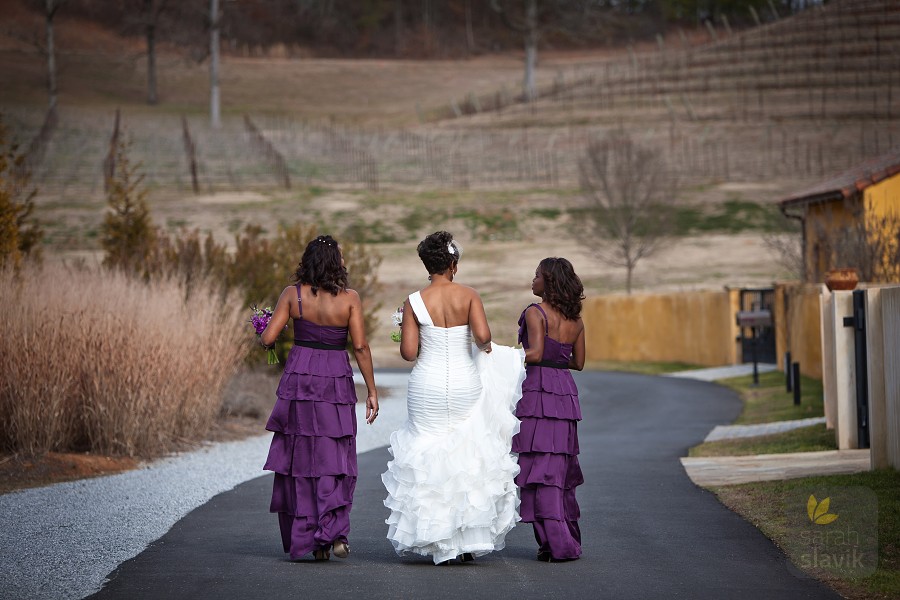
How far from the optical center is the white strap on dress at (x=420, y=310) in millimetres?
8031

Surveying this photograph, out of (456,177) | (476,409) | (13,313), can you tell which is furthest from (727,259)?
(476,409)

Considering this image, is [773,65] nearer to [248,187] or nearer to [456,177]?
[456,177]

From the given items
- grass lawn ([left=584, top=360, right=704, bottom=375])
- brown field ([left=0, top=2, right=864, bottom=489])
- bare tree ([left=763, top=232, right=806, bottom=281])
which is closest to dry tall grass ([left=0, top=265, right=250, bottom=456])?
brown field ([left=0, top=2, right=864, bottom=489])

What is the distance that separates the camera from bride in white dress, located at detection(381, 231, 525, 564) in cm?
782

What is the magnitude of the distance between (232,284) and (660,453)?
1073 cm

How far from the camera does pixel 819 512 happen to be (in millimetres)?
8945

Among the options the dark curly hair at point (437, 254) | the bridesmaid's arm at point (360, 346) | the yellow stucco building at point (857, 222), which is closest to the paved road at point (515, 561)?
the bridesmaid's arm at point (360, 346)

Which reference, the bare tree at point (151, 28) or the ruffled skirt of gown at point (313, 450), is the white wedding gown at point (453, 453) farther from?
the bare tree at point (151, 28)

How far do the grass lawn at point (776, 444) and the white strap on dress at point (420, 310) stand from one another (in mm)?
6751

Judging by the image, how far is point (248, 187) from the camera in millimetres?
62250

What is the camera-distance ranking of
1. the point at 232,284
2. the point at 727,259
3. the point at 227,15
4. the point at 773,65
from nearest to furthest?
the point at 232,284
the point at 727,259
the point at 773,65
the point at 227,15

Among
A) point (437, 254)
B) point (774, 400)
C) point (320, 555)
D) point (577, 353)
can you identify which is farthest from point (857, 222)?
point (320, 555)

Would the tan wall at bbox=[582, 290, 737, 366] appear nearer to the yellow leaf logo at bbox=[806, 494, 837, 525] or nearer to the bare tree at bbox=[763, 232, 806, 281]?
the bare tree at bbox=[763, 232, 806, 281]

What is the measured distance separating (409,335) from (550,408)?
104 centimetres
